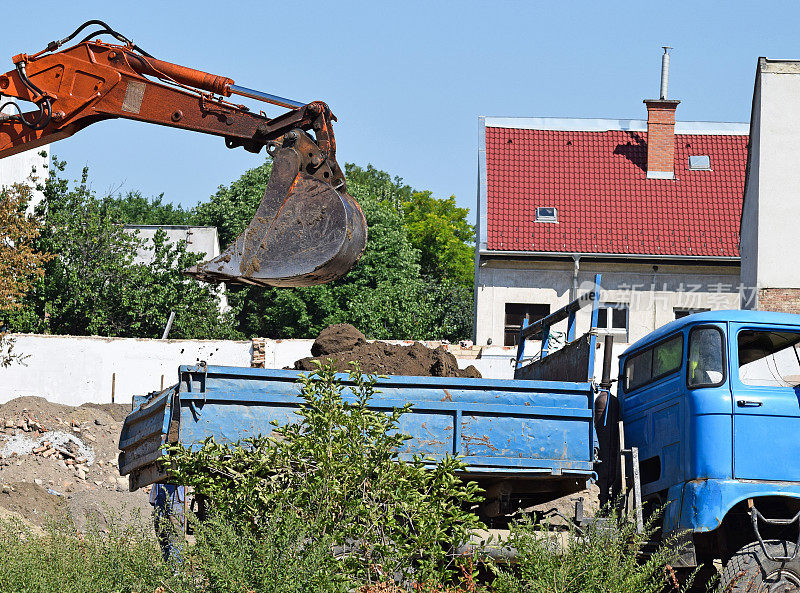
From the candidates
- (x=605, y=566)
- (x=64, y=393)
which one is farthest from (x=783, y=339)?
(x=64, y=393)

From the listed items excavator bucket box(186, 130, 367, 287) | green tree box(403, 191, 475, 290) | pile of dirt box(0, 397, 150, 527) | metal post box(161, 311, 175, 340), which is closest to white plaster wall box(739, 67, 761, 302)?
pile of dirt box(0, 397, 150, 527)

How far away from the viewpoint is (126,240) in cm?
2786

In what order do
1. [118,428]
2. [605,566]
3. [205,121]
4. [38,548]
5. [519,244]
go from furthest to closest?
[519,244], [118,428], [205,121], [38,548], [605,566]

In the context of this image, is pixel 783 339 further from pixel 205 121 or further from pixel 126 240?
pixel 126 240

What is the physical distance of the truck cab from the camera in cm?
760

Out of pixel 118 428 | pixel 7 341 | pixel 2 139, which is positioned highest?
pixel 2 139

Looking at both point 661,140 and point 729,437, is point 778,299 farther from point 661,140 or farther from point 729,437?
point 661,140

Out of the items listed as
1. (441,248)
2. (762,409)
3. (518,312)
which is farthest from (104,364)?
(441,248)

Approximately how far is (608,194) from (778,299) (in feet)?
36.7

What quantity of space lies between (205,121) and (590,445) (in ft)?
13.8

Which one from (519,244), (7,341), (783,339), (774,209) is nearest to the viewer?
(783,339)

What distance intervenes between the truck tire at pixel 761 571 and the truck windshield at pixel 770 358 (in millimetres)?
1220

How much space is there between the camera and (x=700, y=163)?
2892cm

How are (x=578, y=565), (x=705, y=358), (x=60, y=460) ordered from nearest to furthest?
(x=578, y=565) → (x=705, y=358) → (x=60, y=460)
